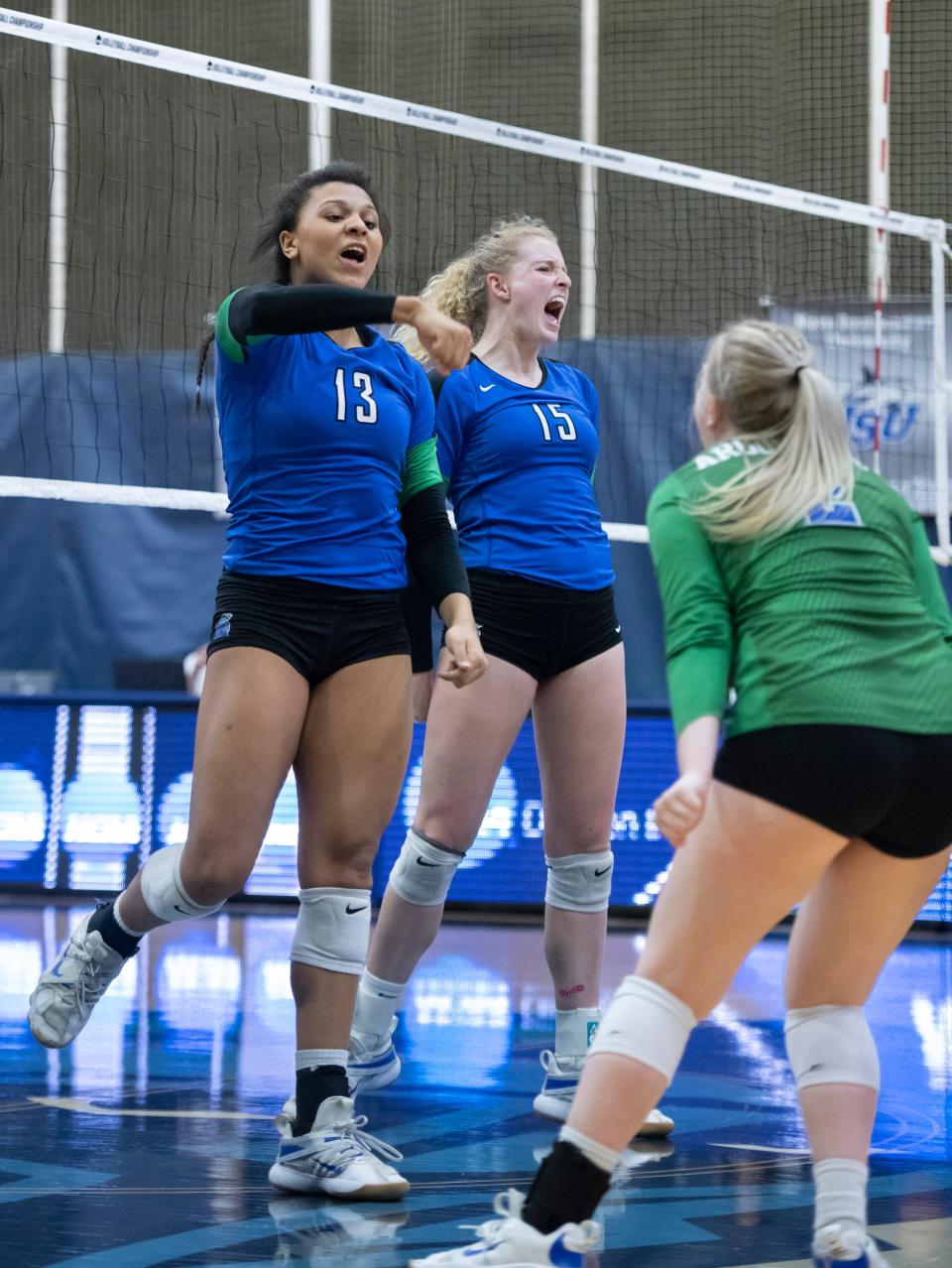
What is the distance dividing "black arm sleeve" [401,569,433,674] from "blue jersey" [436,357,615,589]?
148mm

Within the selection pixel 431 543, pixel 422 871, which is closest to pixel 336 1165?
pixel 422 871

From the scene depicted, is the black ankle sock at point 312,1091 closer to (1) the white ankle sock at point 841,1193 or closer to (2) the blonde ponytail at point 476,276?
(1) the white ankle sock at point 841,1193

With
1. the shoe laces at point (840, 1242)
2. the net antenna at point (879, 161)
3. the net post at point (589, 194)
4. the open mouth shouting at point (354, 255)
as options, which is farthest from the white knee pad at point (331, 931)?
the net post at point (589, 194)

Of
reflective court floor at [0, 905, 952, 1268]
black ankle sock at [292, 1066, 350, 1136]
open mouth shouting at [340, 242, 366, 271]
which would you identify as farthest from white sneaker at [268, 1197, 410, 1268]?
open mouth shouting at [340, 242, 366, 271]

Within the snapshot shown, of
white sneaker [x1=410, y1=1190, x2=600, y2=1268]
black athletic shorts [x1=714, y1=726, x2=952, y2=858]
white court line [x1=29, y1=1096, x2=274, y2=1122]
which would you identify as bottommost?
white court line [x1=29, y1=1096, x2=274, y2=1122]

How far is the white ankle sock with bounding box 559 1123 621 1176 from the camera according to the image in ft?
7.68

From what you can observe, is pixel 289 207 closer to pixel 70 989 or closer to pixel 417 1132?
pixel 70 989

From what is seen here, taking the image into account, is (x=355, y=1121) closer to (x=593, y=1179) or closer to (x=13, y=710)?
(x=593, y=1179)

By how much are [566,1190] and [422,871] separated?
63.1 inches

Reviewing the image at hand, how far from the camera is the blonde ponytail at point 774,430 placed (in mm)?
2459

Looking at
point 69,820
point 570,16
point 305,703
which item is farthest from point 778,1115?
point 570,16

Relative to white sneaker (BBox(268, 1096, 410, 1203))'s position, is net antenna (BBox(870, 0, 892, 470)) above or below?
above

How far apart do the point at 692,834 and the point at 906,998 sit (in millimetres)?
3584

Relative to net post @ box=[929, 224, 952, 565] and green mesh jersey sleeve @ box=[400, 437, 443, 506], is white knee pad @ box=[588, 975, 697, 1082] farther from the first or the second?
net post @ box=[929, 224, 952, 565]
